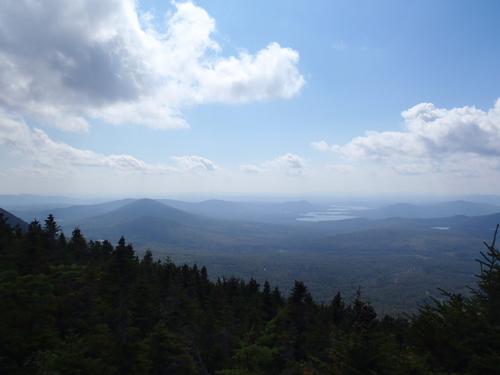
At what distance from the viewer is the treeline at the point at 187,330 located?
35.6ft

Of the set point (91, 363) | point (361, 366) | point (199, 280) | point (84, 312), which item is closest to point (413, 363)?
point (361, 366)

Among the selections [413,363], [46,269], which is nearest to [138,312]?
[46,269]

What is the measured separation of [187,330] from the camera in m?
31.6

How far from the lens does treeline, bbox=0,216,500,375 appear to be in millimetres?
10859

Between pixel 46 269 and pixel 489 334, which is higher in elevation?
pixel 489 334

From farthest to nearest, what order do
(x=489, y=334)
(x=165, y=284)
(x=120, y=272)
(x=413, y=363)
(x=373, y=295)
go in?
(x=373, y=295)
(x=165, y=284)
(x=120, y=272)
(x=489, y=334)
(x=413, y=363)

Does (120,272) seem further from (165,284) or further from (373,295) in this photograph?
(373,295)

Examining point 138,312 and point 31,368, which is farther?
point 138,312

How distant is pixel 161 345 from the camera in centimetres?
2103

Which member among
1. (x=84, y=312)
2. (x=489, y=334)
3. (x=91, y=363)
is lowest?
(x=84, y=312)

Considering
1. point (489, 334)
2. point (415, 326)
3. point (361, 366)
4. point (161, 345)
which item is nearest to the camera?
point (489, 334)

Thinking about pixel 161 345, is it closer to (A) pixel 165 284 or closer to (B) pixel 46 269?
(B) pixel 46 269

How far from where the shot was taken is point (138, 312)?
30.5 meters

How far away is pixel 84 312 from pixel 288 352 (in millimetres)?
19549
